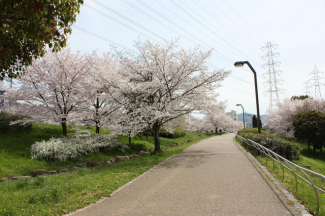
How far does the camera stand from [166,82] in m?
13.9

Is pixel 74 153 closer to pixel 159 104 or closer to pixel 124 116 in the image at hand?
pixel 124 116

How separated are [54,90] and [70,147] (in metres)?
4.28

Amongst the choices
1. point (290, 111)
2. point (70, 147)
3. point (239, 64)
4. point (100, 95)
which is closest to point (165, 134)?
point (100, 95)

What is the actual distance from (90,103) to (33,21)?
35.6 feet

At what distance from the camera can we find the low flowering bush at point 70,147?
11.1m

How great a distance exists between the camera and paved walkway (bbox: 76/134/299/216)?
15.1 ft

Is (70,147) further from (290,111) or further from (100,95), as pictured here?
(290,111)

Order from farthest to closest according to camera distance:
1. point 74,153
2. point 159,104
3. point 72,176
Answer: point 159,104, point 74,153, point 72,176

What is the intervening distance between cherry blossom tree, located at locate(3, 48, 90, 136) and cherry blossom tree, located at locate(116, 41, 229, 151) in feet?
11.0

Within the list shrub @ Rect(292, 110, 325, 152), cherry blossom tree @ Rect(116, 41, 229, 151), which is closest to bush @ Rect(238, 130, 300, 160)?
cherry blossom tree @ Rect(116, 41, 229, 151)

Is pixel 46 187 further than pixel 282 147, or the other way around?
pixel 282 147

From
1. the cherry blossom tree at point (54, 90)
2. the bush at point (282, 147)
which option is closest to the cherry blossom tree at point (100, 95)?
the cherry blossom tree at point (54, 90)

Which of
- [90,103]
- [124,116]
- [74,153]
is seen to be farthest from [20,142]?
[124,116]

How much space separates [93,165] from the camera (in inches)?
443
